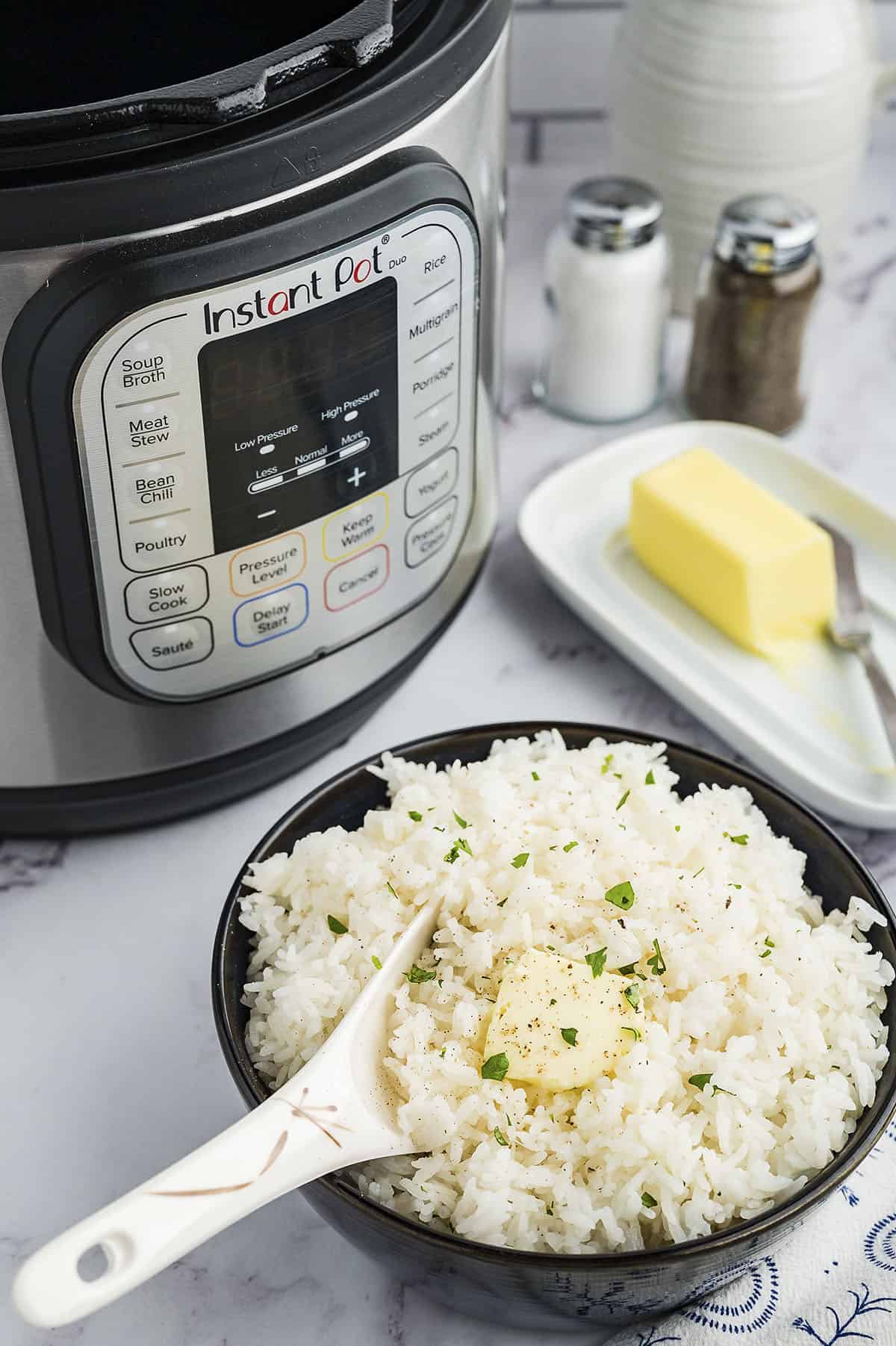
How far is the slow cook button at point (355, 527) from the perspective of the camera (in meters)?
0.76

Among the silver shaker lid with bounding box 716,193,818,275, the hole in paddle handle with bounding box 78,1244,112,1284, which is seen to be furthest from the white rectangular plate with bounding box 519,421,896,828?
the hole in paddle handle with bounding box 78,1244,112,1284

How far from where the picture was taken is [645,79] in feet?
3.89

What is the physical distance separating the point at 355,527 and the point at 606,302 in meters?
0.44

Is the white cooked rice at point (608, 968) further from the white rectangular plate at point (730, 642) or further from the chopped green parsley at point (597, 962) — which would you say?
the white rectangular plate at point (730, 642)

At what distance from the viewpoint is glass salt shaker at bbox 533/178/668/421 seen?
1.10 metres

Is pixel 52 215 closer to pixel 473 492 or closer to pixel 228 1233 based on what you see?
pixel 473 492

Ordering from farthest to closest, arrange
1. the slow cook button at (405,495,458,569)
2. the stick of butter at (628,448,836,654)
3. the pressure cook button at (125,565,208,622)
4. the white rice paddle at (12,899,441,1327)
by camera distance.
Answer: the stick of butter at (628,448,836,654), the slow cook button at (405,495,458,569), the pressure cook button at (125,565,208,622), the white rice paddle at (12,899,441,1327)

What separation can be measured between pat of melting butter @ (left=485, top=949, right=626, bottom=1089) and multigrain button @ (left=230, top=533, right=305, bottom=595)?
24 cm

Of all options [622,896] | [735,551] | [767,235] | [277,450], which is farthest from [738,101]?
[622,896]

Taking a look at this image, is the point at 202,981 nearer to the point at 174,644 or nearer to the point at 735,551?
the point at 174,644

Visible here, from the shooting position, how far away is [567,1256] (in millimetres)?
554

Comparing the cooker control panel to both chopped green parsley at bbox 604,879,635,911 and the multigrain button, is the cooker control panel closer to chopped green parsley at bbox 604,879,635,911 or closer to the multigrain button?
the multigrain button

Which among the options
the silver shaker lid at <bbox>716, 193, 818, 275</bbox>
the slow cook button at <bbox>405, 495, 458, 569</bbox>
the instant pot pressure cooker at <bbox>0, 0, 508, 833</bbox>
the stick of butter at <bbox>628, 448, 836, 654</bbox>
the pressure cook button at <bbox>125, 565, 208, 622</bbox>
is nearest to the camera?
the instant pot pressure cooker at <bbox>0, 0, 508, 833</bbox>

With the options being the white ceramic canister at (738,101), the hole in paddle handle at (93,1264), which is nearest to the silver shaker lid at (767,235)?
the white ceramic canister at (738,101)
